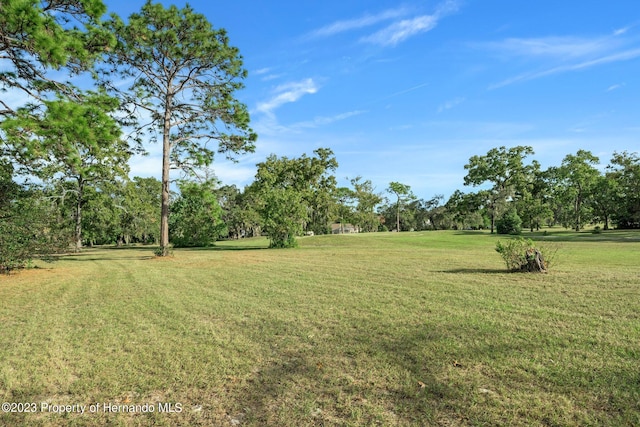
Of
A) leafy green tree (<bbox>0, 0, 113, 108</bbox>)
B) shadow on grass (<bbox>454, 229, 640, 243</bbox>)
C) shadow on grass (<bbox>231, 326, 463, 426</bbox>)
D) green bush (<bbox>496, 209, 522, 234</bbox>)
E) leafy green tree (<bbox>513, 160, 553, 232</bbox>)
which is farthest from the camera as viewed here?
leafy green tree (<bbox>513, 160, 553, 232</bbox>)

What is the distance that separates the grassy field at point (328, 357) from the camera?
2.95m

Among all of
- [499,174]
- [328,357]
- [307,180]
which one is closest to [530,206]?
[499,174]

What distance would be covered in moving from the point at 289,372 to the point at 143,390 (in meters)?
1.41

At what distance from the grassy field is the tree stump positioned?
257cm

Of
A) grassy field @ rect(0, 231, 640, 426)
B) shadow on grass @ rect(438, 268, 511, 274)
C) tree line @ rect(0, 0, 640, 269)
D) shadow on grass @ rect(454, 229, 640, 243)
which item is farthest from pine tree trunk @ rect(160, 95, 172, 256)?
shadow on grass @ rect(454, 229, 640, 243)

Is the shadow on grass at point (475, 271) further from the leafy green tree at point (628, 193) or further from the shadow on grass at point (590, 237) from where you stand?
the leafy green tree at point (628, 193)

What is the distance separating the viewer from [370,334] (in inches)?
193

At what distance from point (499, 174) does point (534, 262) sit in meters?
39.8

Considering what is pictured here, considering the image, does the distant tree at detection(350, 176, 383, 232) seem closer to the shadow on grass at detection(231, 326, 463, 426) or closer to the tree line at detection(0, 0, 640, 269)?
the tree line at detection(0, 0, 640, 269)

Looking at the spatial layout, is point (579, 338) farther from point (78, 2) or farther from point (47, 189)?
point (47, 189)

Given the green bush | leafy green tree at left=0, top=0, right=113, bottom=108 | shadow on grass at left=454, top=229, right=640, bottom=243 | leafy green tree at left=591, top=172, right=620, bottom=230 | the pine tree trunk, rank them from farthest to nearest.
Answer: leafy green tree at left=591, top=172, right=620, bottom=230 < the green bush < shadow on grass at left=454, top=229, right=640, bottom=243 < the pine tree trunk < leafy green tree at left=0, top=0, right=113, bottom=108

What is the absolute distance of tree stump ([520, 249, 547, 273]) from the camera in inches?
402

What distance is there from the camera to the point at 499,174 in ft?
150

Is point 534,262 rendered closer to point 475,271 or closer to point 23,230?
point 475,271
